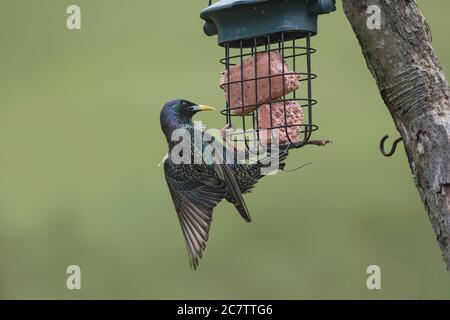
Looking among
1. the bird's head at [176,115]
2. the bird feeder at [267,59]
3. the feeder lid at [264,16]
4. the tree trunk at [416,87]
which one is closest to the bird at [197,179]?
the bird's head at [176,115]

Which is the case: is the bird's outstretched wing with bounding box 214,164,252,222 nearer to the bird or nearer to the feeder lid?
the bird

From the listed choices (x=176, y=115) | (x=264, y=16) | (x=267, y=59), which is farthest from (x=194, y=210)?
(x=264, y=16)

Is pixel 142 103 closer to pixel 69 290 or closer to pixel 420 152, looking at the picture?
pixel 69 290

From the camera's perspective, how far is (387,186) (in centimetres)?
974

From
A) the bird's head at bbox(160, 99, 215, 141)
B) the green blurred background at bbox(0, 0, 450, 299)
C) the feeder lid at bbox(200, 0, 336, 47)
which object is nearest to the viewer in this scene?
the feeder lid at bbox(200, 0, 336, 47)

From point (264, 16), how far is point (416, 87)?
2.60 ft

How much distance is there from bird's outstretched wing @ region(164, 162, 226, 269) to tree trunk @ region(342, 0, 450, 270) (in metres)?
1.12

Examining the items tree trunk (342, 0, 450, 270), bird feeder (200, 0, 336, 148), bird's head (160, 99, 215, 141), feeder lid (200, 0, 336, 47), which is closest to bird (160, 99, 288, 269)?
bird's head (160, 99, 215, 141)

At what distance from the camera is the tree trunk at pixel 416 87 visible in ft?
13.0

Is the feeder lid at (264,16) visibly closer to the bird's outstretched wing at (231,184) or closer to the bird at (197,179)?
the bird at (197,179)

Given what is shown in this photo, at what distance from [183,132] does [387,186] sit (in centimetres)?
533

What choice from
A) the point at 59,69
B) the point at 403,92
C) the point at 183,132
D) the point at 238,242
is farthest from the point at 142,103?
the point at 403,92

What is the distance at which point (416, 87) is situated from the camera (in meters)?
4.04

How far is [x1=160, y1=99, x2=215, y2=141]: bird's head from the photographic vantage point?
4.75 meters
